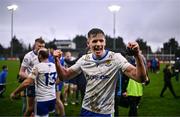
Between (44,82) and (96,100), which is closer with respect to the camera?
(96,100)

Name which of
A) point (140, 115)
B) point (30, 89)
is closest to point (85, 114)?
point (30, 89)

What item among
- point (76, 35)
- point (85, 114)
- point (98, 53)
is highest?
point (76, 35)

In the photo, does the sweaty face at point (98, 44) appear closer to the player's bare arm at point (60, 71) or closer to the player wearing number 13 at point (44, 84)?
the player's bare arm at point (60, 71)

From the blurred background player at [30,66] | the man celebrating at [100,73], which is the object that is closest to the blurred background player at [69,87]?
the blurred background player at [30,66]

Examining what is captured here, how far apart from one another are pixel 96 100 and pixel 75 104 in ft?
31.7

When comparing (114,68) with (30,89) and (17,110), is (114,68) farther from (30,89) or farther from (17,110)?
(17,110)

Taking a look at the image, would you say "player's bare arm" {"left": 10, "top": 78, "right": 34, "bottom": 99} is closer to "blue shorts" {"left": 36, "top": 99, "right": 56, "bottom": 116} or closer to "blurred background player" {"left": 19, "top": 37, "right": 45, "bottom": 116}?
"blue shorts" {"left": 36, "top": 99, "right": 56, "bottom": 116}

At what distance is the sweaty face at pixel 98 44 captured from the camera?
4.99 metres

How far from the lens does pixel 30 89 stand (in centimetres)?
898

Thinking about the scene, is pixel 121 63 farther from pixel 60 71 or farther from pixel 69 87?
pixel 69 87

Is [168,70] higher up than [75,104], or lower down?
higher up

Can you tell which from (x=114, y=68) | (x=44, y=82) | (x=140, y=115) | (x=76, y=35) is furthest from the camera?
(x=76, y=35)

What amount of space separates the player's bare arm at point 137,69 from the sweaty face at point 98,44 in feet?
1.49

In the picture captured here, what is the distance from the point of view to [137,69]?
4.54 m
